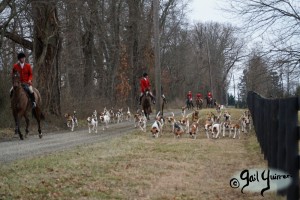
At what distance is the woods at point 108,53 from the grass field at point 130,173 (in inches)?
347

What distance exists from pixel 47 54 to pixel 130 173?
15480 millimetres

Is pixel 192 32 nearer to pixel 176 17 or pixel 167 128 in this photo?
pixel 176 17

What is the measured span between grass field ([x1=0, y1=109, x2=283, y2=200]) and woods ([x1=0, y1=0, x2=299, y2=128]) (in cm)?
880

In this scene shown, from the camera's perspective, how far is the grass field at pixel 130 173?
7973 millimetres

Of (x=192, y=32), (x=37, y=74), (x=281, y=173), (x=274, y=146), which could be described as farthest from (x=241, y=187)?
(x=192, y=32)

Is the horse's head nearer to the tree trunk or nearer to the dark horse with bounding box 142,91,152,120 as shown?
the tree trunk

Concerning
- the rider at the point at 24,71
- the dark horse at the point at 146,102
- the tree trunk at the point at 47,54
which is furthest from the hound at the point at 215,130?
the tree trunk at the point at 47,54

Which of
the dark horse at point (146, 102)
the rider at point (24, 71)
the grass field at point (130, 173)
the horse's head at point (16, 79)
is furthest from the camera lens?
the dark horse at point (146, 102)

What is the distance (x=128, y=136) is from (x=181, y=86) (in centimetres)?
5952

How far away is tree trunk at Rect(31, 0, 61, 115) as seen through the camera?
23141 mm

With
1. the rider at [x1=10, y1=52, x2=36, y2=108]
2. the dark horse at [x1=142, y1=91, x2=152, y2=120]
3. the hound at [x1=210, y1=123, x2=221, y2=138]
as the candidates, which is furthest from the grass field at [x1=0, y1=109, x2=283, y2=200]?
the dark horse at [x1=142, y1=91, x2=152, y2=120]

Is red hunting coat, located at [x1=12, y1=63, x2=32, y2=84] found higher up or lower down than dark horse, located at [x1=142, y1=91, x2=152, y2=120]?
higher up

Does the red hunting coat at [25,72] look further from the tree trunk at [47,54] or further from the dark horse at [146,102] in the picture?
the dark horse at [146,102]

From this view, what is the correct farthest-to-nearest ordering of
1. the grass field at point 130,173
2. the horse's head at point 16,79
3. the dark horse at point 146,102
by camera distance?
the dark horse at point 146,102, the horse's head at point 16,79, the grass field at point 130,173
